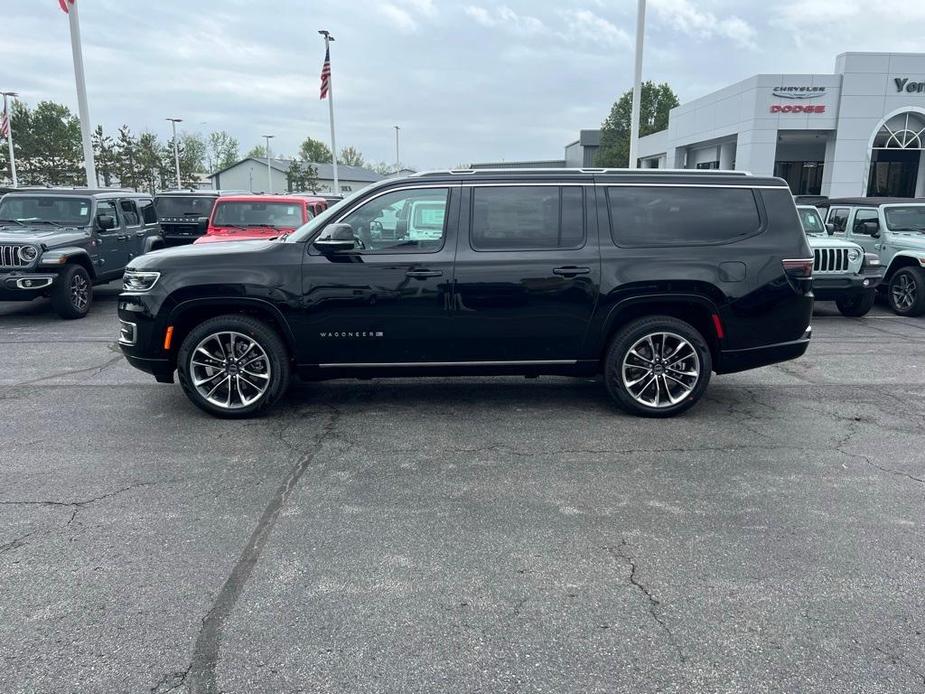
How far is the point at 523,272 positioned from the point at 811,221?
8858 millimetres

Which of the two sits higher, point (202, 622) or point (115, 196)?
point (115, 196)

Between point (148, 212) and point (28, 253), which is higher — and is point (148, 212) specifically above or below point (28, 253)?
above

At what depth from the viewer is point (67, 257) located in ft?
34.4

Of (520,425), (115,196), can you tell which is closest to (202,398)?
(520,425)

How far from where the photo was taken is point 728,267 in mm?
5730

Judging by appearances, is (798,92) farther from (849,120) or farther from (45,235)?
(45,235)

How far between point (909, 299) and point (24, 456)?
→ 12.5m

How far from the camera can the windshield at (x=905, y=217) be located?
12008 mm

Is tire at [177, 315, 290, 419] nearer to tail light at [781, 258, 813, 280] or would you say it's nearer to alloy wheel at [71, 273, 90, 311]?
tail light at [781, 258, 813, 280]

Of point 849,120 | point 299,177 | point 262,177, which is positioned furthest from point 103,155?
point 849,120

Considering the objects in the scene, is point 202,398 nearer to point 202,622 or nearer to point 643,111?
point 202,622

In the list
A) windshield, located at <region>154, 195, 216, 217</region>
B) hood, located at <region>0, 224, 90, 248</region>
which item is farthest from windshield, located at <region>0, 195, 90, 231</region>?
windshield, located at <region>154, 195, 216, 217</region>

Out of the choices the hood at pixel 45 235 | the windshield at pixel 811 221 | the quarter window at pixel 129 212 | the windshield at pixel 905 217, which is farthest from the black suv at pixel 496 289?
the windshield at pixel 905 217

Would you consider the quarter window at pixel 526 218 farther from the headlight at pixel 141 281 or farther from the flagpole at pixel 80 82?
the flagpole at pixel 80 82
